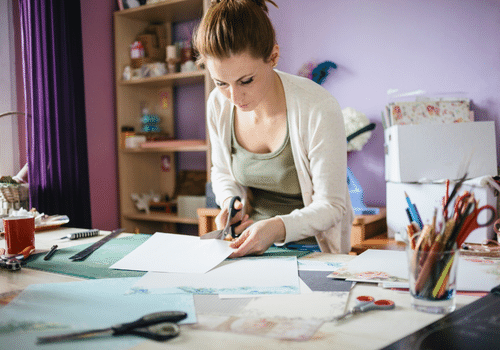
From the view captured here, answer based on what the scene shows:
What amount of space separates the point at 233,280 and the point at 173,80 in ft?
7.48

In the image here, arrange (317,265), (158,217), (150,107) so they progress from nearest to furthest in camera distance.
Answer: (317,265)
(158,217)
(150,107)

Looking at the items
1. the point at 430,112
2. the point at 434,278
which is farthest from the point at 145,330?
the point at 430,112

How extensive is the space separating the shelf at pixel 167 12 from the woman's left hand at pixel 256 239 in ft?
6.80

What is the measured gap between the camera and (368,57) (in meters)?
2.43

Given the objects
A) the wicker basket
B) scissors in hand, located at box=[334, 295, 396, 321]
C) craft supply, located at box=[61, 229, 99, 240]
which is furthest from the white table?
the wicker basket

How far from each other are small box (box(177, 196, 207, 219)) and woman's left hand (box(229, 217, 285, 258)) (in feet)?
5.72

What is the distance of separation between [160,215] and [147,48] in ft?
3.77

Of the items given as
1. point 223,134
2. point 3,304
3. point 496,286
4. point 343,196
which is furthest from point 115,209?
point 496,286

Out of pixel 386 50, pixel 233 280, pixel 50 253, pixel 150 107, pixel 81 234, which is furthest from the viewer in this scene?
pixel 150 107

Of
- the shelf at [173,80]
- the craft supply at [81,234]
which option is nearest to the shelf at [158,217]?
the shelf at [173,80]

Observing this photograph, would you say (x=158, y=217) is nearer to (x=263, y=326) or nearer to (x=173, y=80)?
(x=173, y=80)

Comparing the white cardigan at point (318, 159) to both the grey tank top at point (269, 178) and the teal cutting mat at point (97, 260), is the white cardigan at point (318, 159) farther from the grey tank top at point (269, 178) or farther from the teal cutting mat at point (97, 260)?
the teal cutting mat at point (97, 260)

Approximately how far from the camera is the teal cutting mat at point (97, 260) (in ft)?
2.75

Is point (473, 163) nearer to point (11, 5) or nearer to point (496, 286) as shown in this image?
point (496, 286)
